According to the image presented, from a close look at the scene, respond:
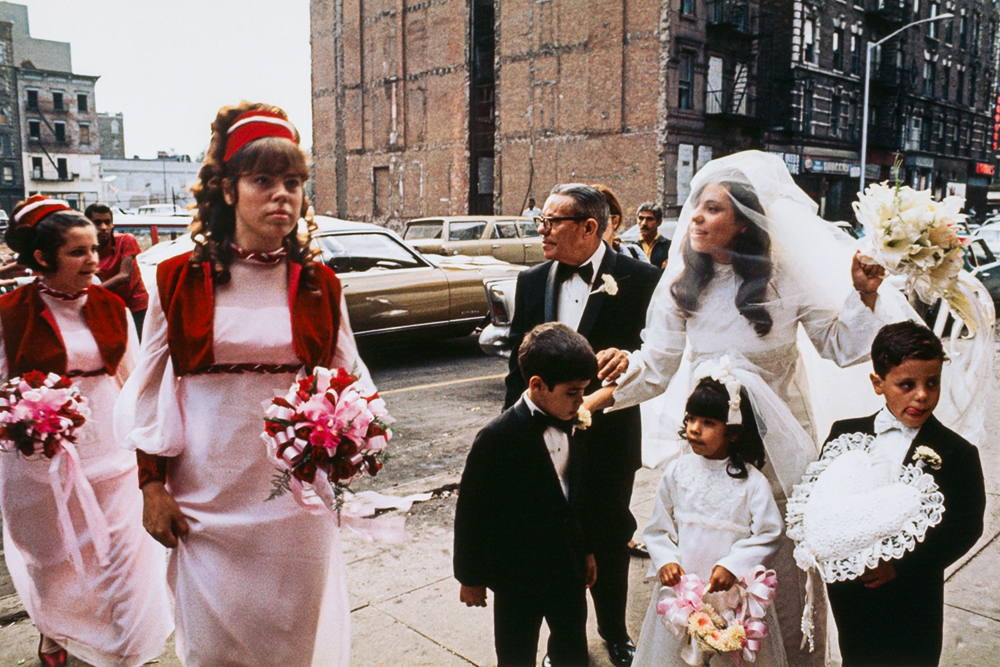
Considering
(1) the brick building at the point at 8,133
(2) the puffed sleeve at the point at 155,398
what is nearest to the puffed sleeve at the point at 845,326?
(2) the puffed sleeve at the point at 155,398

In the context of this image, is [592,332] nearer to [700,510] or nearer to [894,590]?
[700,510]

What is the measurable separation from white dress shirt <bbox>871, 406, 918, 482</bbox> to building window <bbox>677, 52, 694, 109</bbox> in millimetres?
28486

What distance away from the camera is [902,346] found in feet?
Answer: 8.09

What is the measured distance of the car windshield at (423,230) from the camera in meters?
17.2

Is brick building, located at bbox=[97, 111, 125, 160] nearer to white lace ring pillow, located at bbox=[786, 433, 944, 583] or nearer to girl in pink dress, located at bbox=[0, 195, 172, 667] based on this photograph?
girl in pink dress, located at bbox=[0, 195, 172, 667]

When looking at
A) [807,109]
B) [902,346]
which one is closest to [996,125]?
[807,109]

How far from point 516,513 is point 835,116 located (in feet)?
124

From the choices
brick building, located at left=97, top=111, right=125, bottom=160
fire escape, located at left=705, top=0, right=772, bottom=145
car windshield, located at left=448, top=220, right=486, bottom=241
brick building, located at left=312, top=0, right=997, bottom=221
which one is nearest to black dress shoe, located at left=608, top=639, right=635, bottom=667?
car windshield, located at left=448, top=220, right=486, bottom=241

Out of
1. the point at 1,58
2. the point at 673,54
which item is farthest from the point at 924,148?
the point at 1,58

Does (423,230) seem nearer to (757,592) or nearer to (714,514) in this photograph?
(714,514)

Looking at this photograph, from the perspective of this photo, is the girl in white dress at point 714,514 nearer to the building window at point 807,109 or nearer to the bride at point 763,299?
the bride at point 763,299

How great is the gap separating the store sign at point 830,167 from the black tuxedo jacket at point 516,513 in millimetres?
34368

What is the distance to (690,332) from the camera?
323 centimetres

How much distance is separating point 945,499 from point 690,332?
1.12 meters
